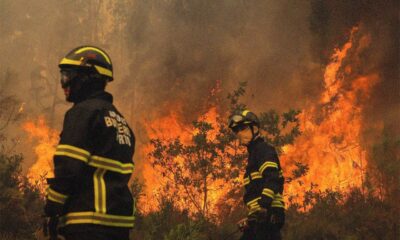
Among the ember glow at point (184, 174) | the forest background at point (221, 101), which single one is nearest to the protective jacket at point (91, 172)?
the forest background at point (221, 101)

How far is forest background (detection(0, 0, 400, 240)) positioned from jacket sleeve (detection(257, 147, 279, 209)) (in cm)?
93

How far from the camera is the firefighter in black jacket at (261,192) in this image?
185 inches

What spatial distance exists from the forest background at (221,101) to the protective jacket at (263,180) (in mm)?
724

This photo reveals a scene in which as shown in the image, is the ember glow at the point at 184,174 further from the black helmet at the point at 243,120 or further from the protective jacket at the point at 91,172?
the protective jacket at the point at 91,172

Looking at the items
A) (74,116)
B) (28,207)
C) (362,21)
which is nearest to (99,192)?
(74,116)

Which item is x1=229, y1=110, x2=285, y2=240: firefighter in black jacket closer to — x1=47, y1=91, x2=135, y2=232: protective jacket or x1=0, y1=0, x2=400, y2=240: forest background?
x1=0, y1=0, x2=400, y2=240: forest background

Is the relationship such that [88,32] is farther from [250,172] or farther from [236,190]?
[250,172]

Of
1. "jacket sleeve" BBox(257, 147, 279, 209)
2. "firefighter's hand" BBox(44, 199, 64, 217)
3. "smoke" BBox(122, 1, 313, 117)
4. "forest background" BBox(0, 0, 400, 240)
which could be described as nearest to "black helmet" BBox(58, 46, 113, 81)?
"firefighter's hand" BBox(44, 199, 64, 217)

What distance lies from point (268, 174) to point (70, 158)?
9.42 feet

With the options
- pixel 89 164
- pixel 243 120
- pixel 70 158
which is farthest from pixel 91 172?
pixel 243 120

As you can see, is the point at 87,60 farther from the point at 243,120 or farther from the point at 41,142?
the point at 41,142

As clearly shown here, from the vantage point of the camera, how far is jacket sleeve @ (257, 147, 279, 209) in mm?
4660

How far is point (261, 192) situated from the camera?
16.1ft

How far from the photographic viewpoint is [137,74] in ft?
68.5
